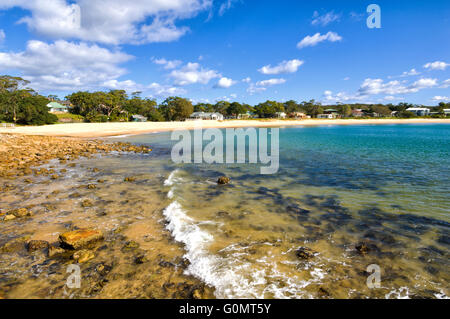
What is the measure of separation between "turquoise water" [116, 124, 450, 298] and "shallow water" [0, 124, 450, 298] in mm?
34

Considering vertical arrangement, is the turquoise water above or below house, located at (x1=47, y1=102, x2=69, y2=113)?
below

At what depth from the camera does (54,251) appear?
5.90 metres

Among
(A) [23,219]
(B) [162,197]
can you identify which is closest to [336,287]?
(B) [162,197]

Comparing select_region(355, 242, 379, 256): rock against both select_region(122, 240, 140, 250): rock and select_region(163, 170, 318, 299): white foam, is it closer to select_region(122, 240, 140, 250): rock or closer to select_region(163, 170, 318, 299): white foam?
select_region(163, 170, 318, 299): white foam

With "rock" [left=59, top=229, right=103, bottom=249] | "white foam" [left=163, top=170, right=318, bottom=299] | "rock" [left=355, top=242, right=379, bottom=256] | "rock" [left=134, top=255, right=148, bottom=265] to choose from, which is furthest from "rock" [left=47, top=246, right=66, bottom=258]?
"rock" [left=355, top=242, right=379, bottom=256]

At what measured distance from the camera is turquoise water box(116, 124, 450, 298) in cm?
494

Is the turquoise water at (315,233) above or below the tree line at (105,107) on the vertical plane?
below

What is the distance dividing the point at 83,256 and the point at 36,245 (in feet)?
5.42

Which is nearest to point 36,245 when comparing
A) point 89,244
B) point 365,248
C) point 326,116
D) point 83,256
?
point 89,244

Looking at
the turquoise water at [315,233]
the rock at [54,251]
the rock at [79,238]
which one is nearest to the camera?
the turquoise water at [315,233]

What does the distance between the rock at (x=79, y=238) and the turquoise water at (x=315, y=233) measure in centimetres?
226

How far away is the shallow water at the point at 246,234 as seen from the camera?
15.9 feet

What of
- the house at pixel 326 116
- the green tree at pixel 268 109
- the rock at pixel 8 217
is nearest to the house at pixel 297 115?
the house at pixel 326 116

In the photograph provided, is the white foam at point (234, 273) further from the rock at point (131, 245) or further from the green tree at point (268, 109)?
the green tree at point (268, 109)
